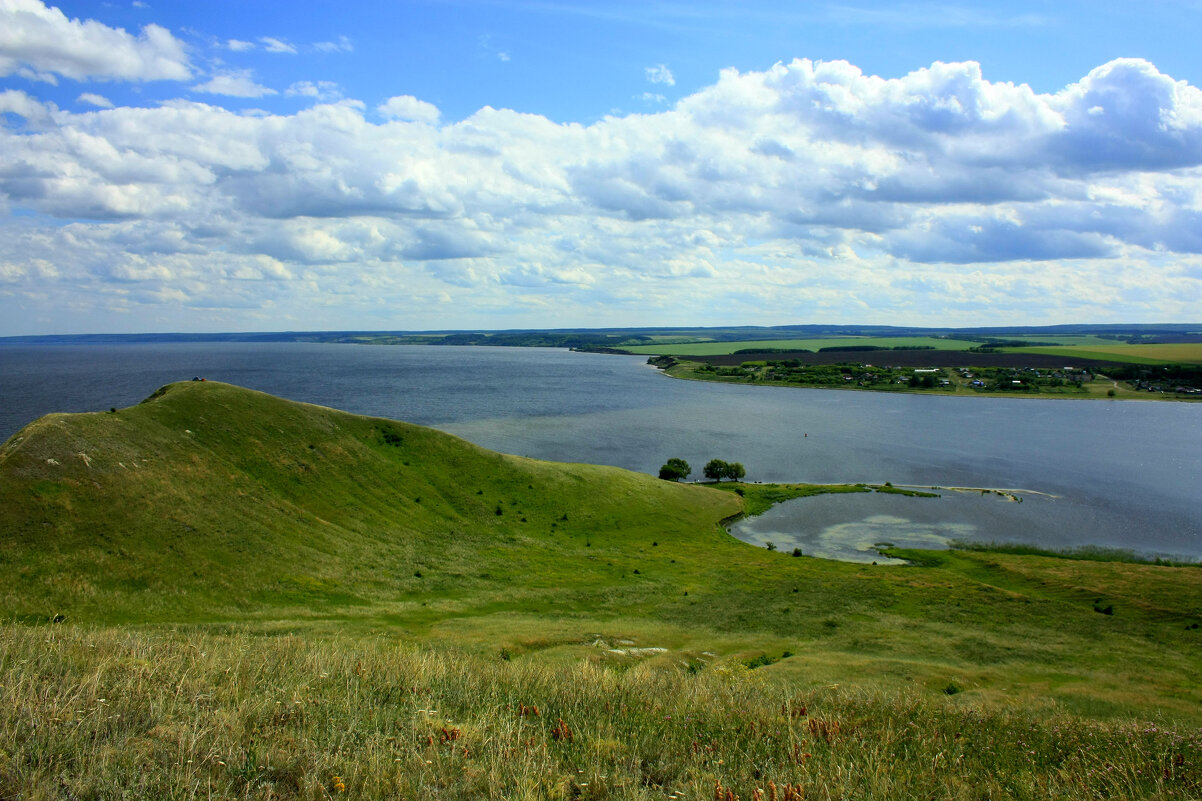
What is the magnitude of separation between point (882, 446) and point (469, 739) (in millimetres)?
130958

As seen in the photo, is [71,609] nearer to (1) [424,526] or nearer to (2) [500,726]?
(1) [424,526]

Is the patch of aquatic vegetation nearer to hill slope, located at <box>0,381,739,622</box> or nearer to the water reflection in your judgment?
the water reflection

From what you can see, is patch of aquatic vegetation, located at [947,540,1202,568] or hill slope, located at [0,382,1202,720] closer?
hill slope, located at [0,382,1202,720]

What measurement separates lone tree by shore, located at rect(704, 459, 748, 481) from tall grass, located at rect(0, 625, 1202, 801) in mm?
80036

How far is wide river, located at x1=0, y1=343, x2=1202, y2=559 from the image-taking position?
77.4 metres

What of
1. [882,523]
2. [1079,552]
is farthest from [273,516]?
[1079,552]

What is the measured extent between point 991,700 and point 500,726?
2372cm

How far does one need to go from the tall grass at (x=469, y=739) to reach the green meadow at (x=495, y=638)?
78mm

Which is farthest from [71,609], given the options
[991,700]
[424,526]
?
[991,700]

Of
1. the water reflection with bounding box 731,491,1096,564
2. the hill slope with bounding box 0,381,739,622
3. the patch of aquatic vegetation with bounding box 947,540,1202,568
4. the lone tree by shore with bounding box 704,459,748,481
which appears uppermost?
the hill slope with bounding box 0,381,739,622

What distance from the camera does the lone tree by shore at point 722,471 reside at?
96312 millimetres

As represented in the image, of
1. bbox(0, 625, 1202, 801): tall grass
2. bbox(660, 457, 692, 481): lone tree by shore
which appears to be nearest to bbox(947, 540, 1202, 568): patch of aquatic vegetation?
bbox(660, 457, 692, 481): lone tree by shore

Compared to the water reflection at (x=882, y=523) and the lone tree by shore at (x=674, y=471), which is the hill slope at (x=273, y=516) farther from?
the lone tree by shore at (x=674, y=471)

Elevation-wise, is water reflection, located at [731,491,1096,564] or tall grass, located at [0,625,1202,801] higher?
tall grass, located at [0,625,1202,801]
